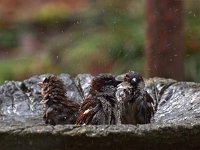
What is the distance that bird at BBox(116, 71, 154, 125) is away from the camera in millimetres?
6492

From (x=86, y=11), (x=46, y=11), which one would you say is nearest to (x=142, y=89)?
(x=86, y=11)

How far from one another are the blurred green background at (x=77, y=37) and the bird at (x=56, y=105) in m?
4.15

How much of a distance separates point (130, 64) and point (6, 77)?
9.76 feet

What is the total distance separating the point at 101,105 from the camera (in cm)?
606

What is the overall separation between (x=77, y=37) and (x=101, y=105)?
8.20 m

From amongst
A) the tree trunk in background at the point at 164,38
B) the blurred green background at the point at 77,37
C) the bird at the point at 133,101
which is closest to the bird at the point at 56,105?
the bird at the point at 133,101

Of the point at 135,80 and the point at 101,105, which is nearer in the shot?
the point at 101,105

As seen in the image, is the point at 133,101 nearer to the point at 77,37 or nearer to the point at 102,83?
the point at 102,83

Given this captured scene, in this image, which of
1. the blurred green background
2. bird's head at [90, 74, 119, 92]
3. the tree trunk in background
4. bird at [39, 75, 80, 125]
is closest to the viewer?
bird's head at [90, 74, 119, 92]

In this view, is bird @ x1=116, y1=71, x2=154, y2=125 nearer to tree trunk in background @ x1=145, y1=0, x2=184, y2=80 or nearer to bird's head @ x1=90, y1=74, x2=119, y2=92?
bird's head @ x1=90, y1=74, x2=119, y2=92

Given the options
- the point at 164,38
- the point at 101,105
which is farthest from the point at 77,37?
the point at 101,105

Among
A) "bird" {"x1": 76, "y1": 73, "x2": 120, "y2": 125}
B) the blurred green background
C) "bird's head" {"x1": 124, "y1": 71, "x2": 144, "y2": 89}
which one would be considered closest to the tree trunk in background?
the blurred green background

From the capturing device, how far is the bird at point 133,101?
6.49m

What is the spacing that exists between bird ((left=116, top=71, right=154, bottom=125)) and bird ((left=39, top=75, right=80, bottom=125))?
374 millimetres
